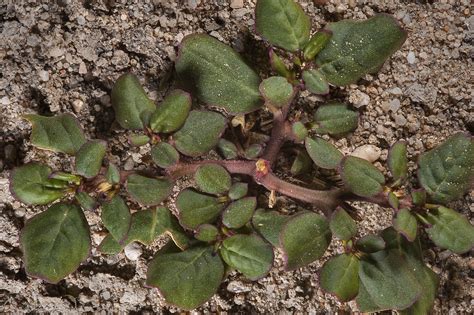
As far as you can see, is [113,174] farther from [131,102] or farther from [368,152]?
[368,152]

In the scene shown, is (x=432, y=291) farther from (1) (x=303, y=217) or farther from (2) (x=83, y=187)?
(2) (x=83, y=187)

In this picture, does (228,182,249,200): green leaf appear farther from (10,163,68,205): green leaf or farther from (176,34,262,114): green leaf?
(10,163,68,205): green leaf

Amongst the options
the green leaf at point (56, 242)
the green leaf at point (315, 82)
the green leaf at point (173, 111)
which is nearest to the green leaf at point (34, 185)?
the green leaf at point (56, 242)

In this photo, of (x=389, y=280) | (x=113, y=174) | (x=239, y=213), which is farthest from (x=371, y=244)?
(x=113, y=174)

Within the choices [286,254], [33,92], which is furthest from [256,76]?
[33,92]

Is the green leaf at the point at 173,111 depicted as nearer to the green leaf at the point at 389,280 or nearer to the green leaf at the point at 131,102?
the green leaf at the point at 131,102

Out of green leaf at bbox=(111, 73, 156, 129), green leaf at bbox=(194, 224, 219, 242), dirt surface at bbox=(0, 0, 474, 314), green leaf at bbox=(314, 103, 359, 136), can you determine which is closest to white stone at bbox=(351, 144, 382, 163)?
dirt surface at bbox=(0, 0, 474, 314)

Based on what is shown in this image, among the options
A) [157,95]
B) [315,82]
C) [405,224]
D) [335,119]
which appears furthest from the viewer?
[157,95]
